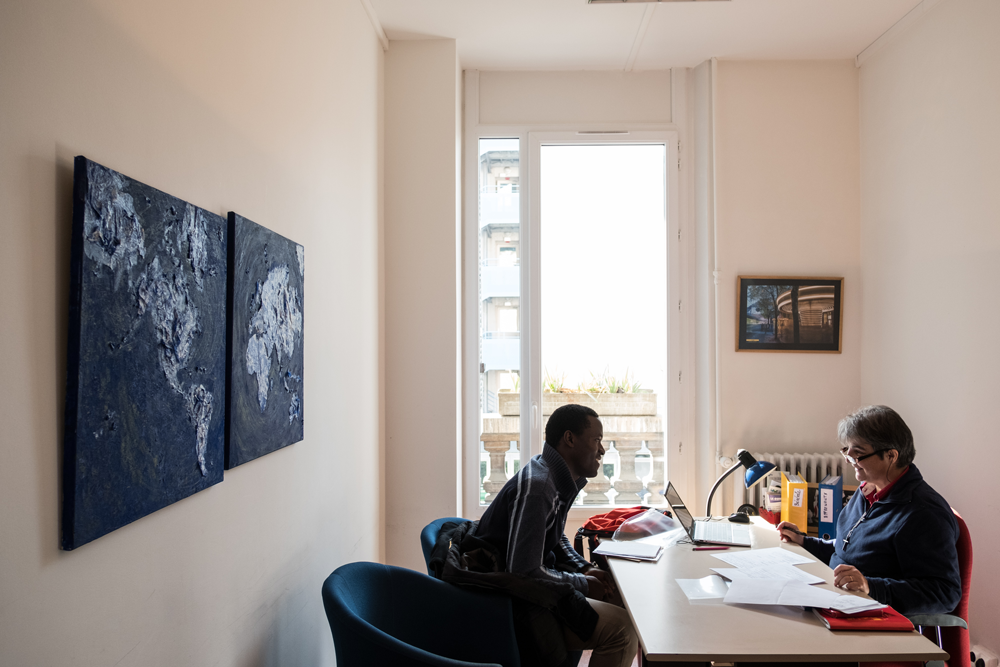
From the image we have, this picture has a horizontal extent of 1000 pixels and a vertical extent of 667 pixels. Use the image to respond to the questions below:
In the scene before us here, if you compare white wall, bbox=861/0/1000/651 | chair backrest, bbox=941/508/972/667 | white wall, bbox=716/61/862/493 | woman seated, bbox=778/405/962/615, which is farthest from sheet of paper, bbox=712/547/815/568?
white wall, bbox=716/61/862/493

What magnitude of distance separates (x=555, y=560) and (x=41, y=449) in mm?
1769

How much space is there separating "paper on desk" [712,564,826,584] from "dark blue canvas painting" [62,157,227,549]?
1.49 meters

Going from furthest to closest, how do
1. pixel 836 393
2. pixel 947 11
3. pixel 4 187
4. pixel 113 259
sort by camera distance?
pixel 836 393
pixel 947 11
pixel 113 259
pixel 4 187

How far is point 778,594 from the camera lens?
5.52ft

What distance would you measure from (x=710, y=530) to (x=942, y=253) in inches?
66.4

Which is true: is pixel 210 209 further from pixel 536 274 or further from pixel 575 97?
pixel 575 97

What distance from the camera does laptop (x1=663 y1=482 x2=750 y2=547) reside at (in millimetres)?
2230

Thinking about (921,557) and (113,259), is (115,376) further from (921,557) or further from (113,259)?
(921,557)

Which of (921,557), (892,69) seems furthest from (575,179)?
(921,557)

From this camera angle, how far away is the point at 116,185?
1021 mm

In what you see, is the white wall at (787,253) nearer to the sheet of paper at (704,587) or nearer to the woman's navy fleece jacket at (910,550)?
the woman's navy fleece jacket at (910,550)

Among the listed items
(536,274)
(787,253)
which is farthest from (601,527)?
(787,253)

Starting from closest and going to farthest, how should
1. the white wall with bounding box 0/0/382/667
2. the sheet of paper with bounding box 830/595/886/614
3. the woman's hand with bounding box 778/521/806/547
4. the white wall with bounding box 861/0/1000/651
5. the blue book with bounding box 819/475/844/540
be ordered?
1. the white wall with bounding box 0/0/382/667
2. the sheet of paper with bounding box 830/595/886/614
3. the woman's hand with bounding box 778/521/806/547
4. the white wall with bounding box 861/0/1000/651
5. the blue book with bounding box 819/475/844/540

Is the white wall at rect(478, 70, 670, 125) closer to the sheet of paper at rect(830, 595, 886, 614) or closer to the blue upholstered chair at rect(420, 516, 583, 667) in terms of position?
the blue upholstered chair at rect(420, 516, 583, 667)
